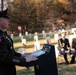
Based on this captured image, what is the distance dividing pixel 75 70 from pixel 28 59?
24.1 ft

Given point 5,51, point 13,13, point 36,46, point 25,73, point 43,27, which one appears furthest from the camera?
point 43,27

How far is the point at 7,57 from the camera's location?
4309mm

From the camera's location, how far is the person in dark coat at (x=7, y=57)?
432 cm

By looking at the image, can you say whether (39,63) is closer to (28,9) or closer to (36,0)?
(28,9)

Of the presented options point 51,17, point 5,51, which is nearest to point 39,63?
point 5,51

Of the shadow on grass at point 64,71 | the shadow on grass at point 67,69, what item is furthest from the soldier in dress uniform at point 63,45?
the shadow on grass at point 64,71

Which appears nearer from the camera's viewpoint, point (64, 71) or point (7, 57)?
point (7, 57)

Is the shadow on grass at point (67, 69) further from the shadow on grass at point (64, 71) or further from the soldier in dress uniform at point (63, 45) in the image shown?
the soldier in dress uniform at point (63, 45)

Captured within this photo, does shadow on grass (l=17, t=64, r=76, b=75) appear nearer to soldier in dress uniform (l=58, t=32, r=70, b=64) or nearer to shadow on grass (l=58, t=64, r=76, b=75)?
shadow on grass (l=58, t=64, r=76, b=75)

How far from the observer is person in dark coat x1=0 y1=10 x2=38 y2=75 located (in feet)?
14.2

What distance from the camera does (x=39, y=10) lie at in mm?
56750

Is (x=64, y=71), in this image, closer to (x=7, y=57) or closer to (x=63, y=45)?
(x=63, y=45)

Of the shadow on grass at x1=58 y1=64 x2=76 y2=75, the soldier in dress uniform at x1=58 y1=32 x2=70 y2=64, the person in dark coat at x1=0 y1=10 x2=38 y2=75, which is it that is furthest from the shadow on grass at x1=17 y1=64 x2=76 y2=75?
the person in dark coat at x1=0 y1=10 x2=38 y2=75

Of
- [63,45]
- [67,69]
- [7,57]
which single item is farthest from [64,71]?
[7,57]
